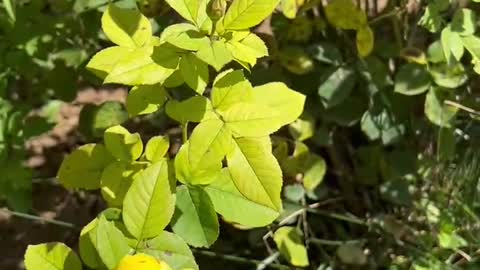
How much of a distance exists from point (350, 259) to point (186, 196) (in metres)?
0.70

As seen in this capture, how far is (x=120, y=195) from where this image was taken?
4.26 feet

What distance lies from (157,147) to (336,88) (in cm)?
51

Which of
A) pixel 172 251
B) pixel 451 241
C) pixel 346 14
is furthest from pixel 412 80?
pixel 172 251

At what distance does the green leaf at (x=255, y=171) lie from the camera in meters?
1.16

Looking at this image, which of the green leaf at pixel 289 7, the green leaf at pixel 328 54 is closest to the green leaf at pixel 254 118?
the green leaf at pixel 289 7

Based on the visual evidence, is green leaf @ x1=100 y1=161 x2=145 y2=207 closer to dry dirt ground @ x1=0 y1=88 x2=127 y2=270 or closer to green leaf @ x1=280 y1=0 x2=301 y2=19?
green leaf @ x1=280 y1=0 x2=301 y2=19

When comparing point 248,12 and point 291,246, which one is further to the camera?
point 291,246

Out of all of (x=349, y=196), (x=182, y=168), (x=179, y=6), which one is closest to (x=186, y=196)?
(x=182, y=168)

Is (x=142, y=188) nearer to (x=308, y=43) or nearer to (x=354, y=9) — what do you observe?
(x=354, y=9)

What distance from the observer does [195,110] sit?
118 cm

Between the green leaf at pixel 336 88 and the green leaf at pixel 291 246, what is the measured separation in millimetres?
236

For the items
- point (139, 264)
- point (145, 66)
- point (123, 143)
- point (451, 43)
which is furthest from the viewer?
point (451, 43)

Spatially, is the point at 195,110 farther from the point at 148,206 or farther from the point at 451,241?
the point at 451,241

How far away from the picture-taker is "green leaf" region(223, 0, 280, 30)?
3.70 ft
